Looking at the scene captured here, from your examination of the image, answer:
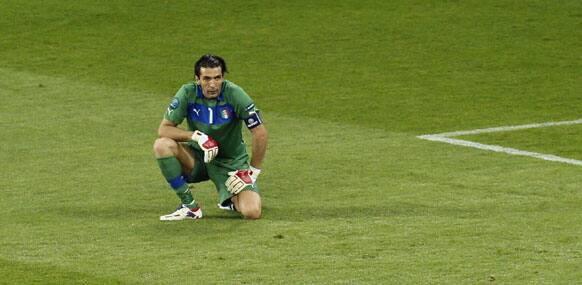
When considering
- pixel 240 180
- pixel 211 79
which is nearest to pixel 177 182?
pixel 240 180

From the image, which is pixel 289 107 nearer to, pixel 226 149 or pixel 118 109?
pixel 118 109

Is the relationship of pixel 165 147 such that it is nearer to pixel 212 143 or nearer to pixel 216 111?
pixel 212 143

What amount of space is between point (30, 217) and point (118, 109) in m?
6.57

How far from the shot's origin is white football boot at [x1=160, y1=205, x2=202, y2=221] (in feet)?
46.4

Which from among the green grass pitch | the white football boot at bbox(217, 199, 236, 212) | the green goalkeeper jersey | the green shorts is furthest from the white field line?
the white football boot at bbox(217, 199, 236, 212)

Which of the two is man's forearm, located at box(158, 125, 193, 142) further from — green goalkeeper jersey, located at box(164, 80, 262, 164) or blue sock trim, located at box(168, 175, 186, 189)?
blue sock trim, located at box(168, 175, 186, 189)

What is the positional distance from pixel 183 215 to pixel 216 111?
1.09 metres

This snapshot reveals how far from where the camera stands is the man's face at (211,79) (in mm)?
14297

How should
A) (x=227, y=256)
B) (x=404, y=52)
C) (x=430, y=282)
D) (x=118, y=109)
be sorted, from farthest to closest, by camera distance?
1. (x=404, y=52)
2. (x=118, y=109)
3. (x=227, y=256)
4. (x=430, y=282)

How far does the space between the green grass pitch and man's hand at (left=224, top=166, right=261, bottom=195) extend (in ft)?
0.94

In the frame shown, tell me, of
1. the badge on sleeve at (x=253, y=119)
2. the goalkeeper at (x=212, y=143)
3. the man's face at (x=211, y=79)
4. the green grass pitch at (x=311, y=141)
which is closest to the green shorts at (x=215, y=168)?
the goalkeeper at (x=212, y=143)

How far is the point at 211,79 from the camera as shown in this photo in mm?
14328

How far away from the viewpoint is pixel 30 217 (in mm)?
14258

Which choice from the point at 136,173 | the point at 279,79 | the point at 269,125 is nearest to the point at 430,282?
the point at 136,173
